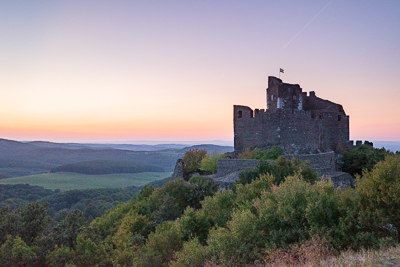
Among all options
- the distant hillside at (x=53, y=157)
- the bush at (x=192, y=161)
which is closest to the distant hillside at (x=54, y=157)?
the distant hillside at (x=53, y=157)

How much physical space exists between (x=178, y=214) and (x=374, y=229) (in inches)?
512

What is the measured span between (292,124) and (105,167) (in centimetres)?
10491

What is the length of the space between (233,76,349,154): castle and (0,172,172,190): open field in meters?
74.0

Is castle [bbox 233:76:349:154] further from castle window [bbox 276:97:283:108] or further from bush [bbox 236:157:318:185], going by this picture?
bush [bbox 236:157:318:185]

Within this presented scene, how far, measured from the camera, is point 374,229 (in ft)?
29.1

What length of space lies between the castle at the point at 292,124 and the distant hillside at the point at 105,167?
321ft

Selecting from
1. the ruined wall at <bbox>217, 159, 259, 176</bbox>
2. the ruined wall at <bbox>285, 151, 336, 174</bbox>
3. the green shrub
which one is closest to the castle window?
the ruined wall at <bbox>285, 151, 336, 174</bbox>

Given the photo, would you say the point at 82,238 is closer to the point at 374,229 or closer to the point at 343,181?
the point at 374,229

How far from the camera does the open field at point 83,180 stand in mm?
87188

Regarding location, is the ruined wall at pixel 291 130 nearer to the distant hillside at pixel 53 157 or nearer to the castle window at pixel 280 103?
the castle window at pixel 280 103

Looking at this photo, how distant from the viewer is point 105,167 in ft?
381

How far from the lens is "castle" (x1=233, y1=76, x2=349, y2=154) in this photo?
71.7 ft

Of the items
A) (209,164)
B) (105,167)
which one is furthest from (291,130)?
(105,167)

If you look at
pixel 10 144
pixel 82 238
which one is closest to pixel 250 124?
pixel 82 238
